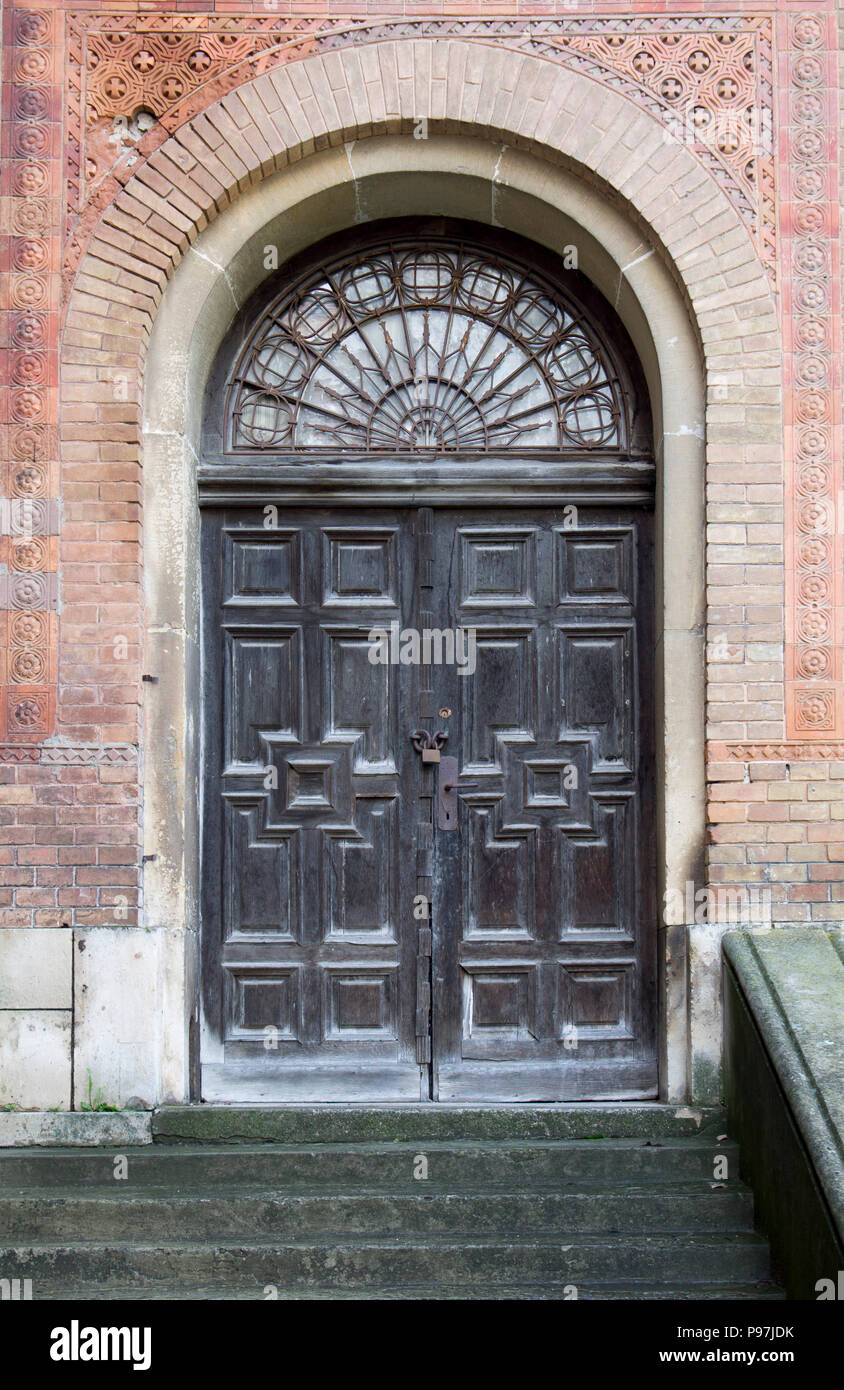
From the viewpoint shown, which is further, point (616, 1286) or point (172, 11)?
point (172, 11)

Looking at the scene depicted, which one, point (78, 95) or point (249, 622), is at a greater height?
point (78, 95)

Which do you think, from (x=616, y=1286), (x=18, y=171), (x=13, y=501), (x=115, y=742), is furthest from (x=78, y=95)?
(x=616, y=1286)

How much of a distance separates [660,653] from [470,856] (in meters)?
1.20

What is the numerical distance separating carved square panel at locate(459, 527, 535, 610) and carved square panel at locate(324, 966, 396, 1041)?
1.71 m

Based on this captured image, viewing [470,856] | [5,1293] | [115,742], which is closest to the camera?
[5,1293]

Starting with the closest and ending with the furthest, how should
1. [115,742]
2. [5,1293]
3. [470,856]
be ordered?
[5,1293] → [115,742] → [470,856]

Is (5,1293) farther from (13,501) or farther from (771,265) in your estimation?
(771,265)

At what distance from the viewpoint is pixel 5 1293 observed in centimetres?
454

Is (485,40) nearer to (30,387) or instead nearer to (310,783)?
(30,387)

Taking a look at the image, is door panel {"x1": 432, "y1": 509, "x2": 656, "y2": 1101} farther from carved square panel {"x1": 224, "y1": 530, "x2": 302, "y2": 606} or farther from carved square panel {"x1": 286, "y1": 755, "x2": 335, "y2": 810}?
carved square panel {"x1": 224, "y1": 530, "x2": 302, "y2": 606}

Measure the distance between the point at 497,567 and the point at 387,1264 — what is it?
2.94 metres

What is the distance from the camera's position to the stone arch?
5.70 metres

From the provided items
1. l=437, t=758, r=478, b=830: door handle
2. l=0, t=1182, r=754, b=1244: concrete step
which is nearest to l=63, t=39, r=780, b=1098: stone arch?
l=0, t=1182, r=754, b=1244: concrete step

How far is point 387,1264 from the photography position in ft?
15.2
